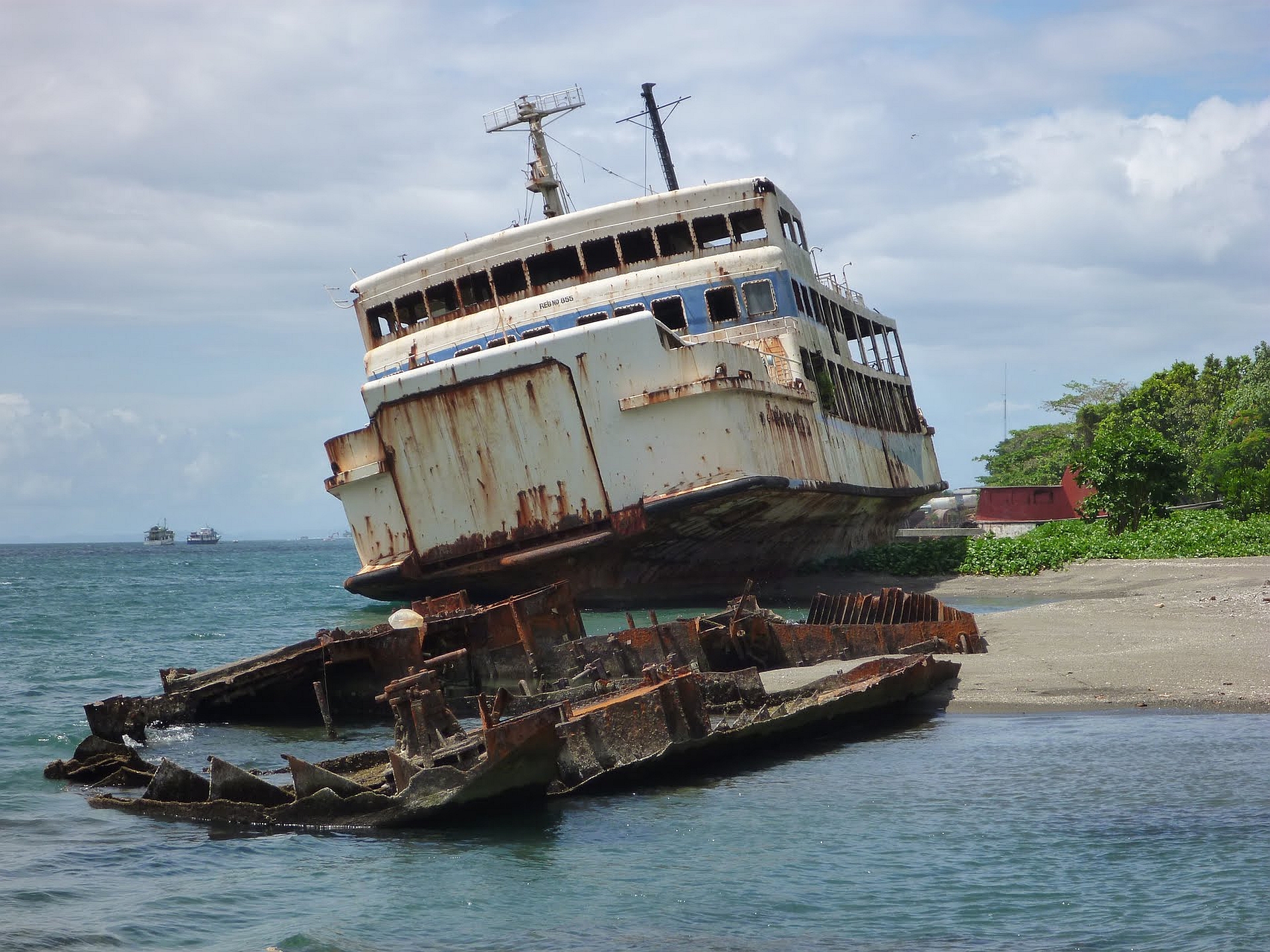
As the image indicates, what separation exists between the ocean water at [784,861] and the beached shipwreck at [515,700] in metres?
0.26

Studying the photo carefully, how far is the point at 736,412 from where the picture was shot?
19672 millimetres

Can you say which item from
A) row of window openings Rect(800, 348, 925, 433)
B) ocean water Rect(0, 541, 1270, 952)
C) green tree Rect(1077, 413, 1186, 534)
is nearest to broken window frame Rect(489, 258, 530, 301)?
row of window openings Rect(800, 348, 925, 433)

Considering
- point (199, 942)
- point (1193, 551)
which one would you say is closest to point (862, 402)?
point (1193, 551)

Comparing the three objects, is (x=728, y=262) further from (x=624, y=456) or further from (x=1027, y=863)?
(x=1027, y=863)

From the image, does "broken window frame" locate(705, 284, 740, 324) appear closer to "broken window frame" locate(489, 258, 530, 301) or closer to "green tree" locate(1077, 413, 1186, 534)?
"broken window frame" locate(489, 258, 530, 301)

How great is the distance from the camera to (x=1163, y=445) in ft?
105

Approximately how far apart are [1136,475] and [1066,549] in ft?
15.6

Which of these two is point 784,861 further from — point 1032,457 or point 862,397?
point 1032,457

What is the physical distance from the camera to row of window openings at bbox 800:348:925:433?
81.8 ft

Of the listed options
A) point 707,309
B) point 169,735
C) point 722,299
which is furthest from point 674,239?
point 169,735

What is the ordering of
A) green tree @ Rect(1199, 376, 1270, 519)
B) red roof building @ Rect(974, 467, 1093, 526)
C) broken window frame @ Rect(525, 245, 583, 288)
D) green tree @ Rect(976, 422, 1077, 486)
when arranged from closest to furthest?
1. broken window frame @ Rect(525, 245, 583, 288)
2. green tree @ Rect(1199, 376, 1270, 519)
3. red roof building @ Rect(974, 467, 1093, 526)
4. green tree @ Rect(976, 422, 1077, 486)

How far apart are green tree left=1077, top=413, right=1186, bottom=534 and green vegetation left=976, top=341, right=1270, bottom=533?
0.02 m

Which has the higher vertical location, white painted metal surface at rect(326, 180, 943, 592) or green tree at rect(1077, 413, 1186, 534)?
white painted metal surface at rect(326, 180, 943, 592)

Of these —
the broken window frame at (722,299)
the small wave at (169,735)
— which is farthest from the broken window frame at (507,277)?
the small wave at (169,735)
